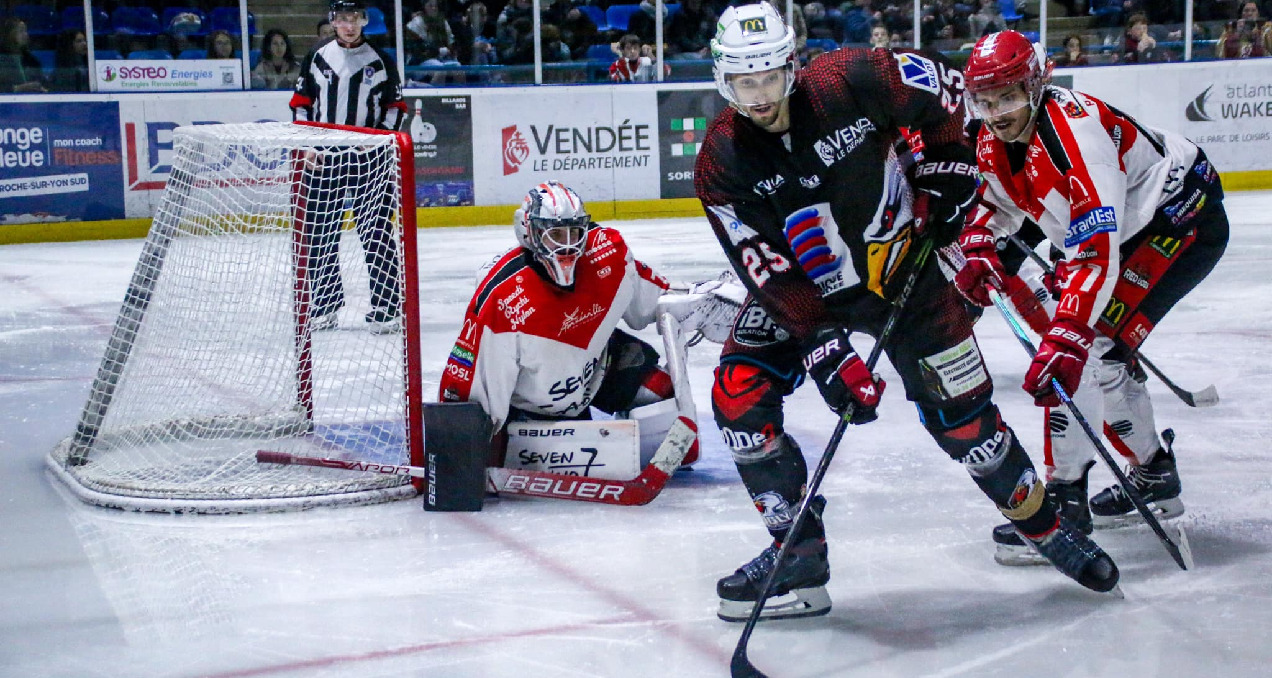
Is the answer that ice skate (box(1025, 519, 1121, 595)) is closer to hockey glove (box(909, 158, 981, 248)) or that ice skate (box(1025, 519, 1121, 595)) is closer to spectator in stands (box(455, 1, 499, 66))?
hockey glove (box(909, 158, 981, 248))

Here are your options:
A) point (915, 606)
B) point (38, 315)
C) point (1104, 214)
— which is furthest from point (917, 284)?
point (38, 315)

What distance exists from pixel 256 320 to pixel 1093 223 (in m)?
2.42

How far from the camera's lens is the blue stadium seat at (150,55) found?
9176mm

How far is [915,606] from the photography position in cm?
259

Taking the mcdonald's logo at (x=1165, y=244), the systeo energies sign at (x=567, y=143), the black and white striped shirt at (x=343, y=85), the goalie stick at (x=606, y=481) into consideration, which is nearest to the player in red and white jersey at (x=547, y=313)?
the goalie stick at (x=606, y=481)

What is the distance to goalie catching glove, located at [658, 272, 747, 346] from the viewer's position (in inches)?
141

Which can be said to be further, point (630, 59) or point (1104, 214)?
point (630, 59)

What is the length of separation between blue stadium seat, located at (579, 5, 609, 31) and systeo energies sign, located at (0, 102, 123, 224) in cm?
350

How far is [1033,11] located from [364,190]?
8.13 m

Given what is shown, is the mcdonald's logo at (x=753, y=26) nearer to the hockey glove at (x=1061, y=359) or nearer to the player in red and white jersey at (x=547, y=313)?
the hockey glove at (x=1061, y=359)

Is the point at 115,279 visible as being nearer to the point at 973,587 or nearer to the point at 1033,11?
the point at 973,587

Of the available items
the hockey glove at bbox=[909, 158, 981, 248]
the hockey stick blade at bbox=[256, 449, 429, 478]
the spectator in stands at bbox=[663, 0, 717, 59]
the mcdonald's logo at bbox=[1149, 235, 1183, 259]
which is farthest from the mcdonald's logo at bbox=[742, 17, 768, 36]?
the spectator in stands at bbox=[663, 0, 717, 59]

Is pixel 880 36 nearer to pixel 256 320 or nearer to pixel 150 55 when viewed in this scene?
pixel 150 55

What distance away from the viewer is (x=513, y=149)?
31.7 feet
